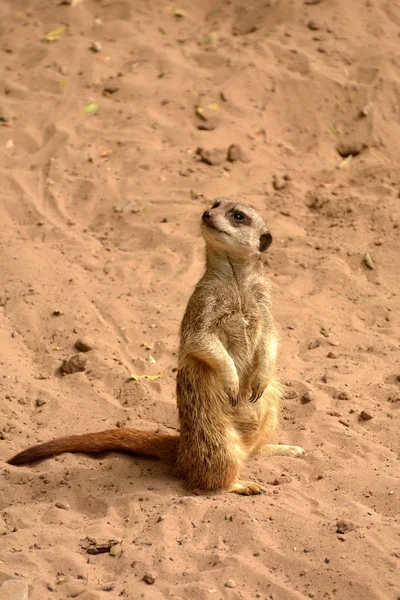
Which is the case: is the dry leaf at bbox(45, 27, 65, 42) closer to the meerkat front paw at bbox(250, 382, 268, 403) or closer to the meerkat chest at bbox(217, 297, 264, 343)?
the meerkat chest at bbox(217, 297, 264, 343)

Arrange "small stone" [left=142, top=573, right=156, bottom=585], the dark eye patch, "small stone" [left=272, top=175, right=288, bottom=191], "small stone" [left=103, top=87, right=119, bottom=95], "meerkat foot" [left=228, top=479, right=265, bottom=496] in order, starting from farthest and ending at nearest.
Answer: "small stone" [left=103, top=87, right=119, bottom=95]
"small stone" [left=272, top=175, right=288, bottom=191]
the dark eye patch
"meerkat foot" [left=228, top=479, right=265, bottom=496]
"small stone" [left=142, top=573, right=156, bottom=585]

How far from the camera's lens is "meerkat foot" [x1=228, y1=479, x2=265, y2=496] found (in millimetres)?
3385

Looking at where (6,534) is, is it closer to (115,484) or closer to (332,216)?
(115,484)

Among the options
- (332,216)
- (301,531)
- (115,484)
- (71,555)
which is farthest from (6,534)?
(332,216)

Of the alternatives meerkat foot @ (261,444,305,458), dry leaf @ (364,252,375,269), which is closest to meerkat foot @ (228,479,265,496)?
meerkat foot @ (261,444,305,458)

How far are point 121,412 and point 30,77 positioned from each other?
355cm

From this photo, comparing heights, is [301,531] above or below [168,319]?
above

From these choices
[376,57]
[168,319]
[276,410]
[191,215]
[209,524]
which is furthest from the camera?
[376,57]

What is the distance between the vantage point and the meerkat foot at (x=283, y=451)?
3.70 metres

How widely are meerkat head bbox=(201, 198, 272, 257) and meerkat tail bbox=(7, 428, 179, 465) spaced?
810 mm

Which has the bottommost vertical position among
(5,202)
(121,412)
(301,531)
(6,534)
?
(5,202)

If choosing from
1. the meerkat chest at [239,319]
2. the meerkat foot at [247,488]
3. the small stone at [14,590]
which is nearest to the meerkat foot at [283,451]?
the meerkat foot at [247,488]

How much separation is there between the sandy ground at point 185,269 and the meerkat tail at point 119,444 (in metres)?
0.06

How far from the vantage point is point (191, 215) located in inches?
217
